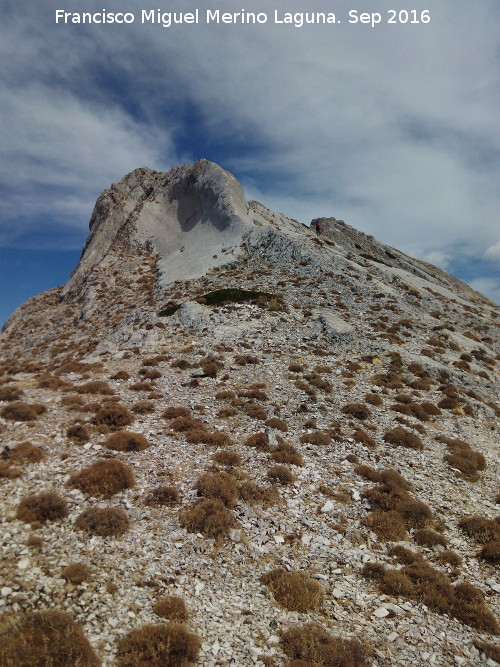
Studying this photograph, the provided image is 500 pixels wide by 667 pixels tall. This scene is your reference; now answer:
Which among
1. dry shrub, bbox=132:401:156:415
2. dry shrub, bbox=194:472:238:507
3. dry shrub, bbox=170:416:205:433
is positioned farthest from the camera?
dry shrub, bbox=132:401:156:415

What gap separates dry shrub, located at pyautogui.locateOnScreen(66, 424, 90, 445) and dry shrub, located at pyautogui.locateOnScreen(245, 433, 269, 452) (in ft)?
28.3

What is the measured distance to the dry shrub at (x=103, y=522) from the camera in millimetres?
13227

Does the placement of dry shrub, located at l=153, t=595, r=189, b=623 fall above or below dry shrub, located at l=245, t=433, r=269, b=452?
below

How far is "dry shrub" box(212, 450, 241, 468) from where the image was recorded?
61.9 ft

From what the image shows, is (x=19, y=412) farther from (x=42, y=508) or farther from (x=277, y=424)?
(x=277, y=424)

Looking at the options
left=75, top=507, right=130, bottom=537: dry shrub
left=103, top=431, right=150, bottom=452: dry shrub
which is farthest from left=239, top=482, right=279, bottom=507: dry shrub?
left=103, top=431, right=150, bottom=452: dry shrub

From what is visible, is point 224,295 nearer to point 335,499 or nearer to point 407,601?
point 335,499

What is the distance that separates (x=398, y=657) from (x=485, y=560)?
21.2 feet

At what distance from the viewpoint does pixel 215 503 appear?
15227mm

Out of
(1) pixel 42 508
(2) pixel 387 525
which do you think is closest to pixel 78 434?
(1) pixel 42 508

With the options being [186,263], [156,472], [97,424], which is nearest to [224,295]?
[186,263]

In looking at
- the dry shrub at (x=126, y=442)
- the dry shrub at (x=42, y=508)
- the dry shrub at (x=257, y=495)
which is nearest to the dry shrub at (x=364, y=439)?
the dry shrub at (x=257, y=495)

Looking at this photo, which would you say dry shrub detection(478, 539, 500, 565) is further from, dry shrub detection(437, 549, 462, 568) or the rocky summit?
dry shrub detection(437, 549, 462, 568)

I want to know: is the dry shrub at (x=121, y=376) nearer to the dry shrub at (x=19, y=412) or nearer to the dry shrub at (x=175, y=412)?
the dry shrub at (x=175, y=412)
